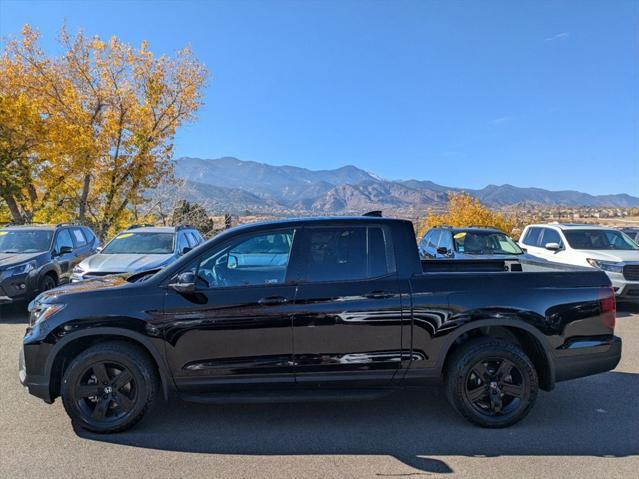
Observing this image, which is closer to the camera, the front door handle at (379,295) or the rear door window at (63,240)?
the front door handle at (379,295)

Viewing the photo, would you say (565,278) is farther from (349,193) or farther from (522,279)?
(349,193)

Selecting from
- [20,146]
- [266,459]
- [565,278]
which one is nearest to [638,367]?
[565,278]

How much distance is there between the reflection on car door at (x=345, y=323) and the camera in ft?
11.9

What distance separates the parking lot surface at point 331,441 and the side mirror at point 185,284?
49.1 inches

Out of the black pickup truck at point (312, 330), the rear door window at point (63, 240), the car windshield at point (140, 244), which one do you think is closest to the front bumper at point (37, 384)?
the black pickup truck at point (312, 330)

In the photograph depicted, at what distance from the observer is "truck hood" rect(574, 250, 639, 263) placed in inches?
346

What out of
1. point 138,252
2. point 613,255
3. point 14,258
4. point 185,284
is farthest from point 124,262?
point 613,255

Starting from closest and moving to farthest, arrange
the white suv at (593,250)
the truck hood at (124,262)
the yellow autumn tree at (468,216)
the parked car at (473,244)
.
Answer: the truck hood at (124,262), the white suv at (593,250), the parked car at (473,244), the yellow autumn tree at (468,216)

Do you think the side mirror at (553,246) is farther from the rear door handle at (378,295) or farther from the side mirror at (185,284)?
the side mirror at (185,284)

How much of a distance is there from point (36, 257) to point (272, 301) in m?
6.98

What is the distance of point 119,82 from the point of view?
864 inches

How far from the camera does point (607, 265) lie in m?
8.86

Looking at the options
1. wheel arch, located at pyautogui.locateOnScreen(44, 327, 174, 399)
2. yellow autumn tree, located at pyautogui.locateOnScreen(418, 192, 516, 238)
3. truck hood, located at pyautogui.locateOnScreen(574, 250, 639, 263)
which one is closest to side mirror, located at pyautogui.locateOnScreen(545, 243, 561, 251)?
truck hood, located at pyautogui.locateOnScreen(574, 250, 639, 263)

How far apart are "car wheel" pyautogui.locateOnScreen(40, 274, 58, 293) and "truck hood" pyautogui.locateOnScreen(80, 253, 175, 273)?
99 cm
